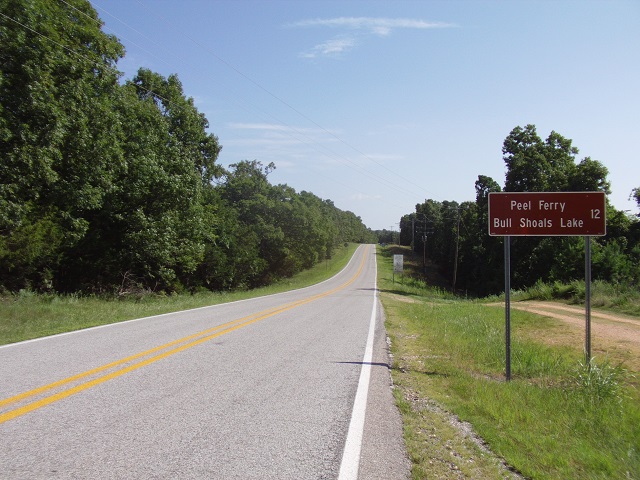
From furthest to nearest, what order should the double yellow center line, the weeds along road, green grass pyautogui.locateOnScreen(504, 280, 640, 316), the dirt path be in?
green grass pyautogui.locateOnScreen(504, 280, 640, 316) < the dirt path < the double yellow center line < the weeds along road

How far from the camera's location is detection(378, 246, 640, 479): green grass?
4.48 m

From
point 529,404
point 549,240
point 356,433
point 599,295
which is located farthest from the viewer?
point 549,240

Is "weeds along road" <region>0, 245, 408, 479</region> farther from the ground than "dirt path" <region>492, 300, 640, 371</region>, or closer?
farther from the ground

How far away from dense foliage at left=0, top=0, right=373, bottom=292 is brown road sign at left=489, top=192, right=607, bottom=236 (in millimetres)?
16631

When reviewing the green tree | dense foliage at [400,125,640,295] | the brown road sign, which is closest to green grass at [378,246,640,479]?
the brown road sign

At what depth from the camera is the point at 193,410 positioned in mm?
5191

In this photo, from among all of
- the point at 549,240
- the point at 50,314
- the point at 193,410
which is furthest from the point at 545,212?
the point at 549,240

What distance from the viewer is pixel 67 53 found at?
19.2 meters

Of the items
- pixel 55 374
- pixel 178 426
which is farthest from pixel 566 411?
pixel 55 374

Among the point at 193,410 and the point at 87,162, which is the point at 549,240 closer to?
the point at 87,162

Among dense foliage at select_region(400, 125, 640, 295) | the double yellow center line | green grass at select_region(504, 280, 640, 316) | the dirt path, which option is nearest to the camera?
the double yellow center line

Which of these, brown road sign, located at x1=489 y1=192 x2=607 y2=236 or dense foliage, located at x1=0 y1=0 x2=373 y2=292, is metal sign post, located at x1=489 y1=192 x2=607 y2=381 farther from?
dense foliage, located at x1=0 y1=0 x2=373 y2=292

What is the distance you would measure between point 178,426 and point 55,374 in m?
2.77

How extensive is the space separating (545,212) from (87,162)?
1938cm
